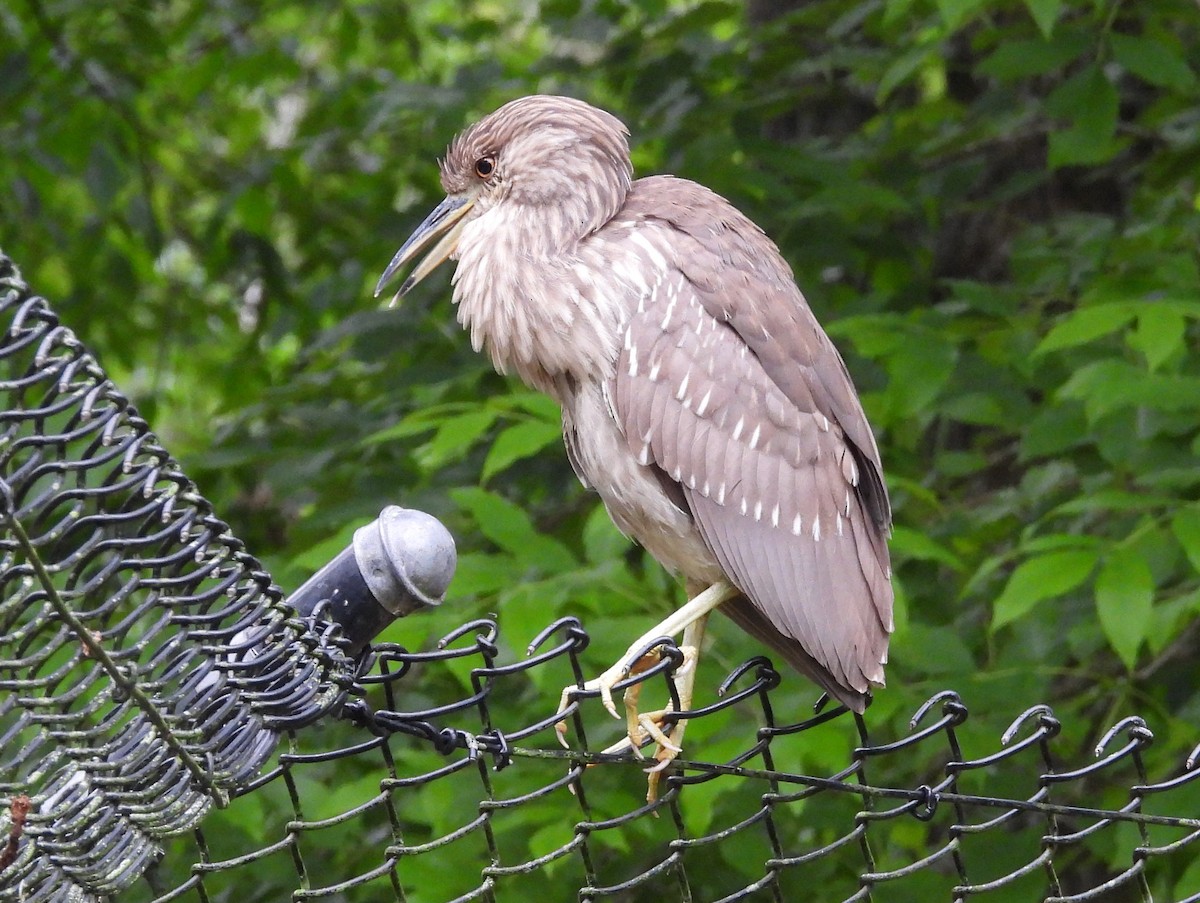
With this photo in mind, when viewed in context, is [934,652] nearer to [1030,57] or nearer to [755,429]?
[755,429]

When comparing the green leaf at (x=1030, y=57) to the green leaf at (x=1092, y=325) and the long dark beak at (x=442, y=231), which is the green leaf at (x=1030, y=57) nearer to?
the green leaf at (x=1092, y=325)

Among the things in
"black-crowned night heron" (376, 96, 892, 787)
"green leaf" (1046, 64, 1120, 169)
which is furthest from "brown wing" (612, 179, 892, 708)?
Answer: "green leaf" (1046, 64, 1120, 169)

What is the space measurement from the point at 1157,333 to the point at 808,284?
1.57 meters

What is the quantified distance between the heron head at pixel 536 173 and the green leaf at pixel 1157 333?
118 cm

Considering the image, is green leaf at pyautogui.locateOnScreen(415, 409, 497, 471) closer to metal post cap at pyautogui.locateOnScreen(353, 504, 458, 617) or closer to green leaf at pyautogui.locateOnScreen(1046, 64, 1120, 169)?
metal post cap at pyautogui.locateOnScreen(353, 504, 458, 617)

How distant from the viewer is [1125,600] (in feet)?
9.75

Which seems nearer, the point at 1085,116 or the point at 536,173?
the point at 536,173

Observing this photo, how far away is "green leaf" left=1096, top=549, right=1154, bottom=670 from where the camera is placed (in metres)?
2.90

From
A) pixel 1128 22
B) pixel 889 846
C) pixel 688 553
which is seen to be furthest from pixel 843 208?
pixel 889 846

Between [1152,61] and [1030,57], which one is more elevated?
[1030,57]

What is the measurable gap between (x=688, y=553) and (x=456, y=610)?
0.62m

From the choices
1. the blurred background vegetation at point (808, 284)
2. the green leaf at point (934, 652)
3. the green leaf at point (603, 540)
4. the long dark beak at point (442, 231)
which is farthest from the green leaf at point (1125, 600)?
the long dark beak at point (442, 231)

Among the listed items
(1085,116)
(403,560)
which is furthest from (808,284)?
(403,560)

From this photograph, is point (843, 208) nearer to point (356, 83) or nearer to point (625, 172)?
point (625, 172)
